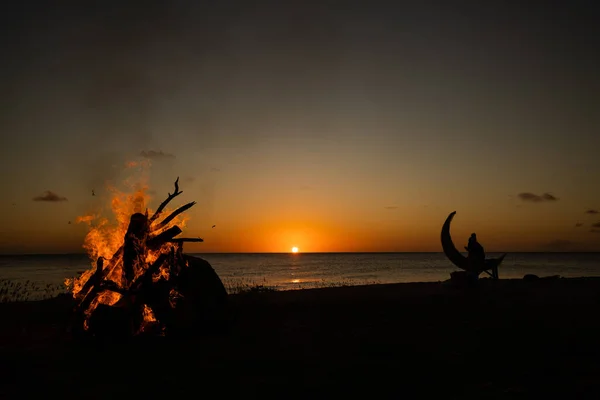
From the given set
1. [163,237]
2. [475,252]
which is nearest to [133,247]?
[163,237]

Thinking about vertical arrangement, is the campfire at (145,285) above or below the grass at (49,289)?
above

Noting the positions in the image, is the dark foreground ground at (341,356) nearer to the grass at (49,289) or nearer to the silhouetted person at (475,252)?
the silhouetted person at (475,252)

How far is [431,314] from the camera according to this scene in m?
14.1

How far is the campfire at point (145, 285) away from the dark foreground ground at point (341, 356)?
2.26 feet

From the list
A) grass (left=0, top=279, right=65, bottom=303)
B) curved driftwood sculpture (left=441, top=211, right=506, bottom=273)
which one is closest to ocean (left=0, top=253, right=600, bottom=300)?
grass (left=0, top=279, right=65, bottom=303)

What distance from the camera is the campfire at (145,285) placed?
37.6 feet

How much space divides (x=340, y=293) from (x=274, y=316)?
6840mm

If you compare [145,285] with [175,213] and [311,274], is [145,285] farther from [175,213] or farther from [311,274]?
[311,274]

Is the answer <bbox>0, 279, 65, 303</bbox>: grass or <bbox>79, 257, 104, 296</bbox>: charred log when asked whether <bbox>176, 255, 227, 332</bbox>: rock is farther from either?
<bbox>0, 279, 65, 303</bbox>: grass

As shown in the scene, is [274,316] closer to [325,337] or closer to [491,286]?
[325,337]

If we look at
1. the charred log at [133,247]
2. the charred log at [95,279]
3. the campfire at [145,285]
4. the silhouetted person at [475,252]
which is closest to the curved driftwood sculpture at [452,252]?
the silhouetted person at [475,252]

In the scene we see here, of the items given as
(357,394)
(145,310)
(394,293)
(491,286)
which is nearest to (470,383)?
(357,394)

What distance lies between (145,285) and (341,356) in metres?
5.57

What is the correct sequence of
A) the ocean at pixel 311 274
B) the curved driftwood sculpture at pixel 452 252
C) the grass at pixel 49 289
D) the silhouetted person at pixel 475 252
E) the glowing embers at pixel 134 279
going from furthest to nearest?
the ocean at pixel 311 274, the grass at pixel 49 289, the curved driftwood sculpture at pixel 452 252, the silhouetted person at pixel 475 252, the glowing embers at pixel 134 279
